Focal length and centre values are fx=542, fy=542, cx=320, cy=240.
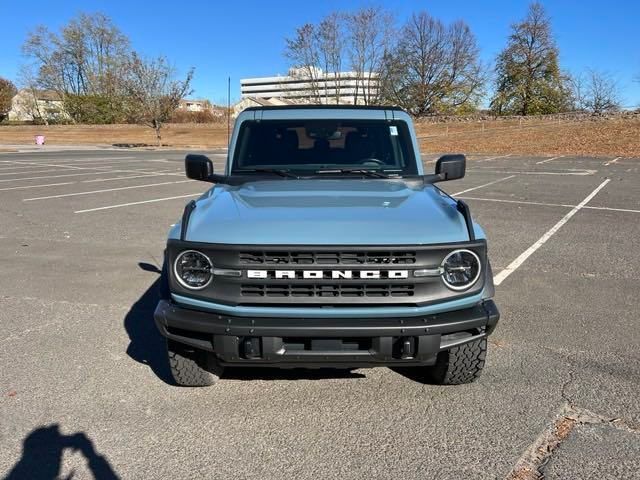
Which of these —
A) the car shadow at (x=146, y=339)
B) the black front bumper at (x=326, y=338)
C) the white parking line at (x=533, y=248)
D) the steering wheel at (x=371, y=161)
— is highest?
the steering wheel at (x=371, y=161)

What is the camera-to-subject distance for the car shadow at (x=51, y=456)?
253 cm

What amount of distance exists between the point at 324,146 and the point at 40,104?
79.6 meters

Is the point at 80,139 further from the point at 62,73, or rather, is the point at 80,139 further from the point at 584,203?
the point at 584,203

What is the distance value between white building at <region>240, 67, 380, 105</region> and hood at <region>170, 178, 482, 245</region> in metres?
50.1

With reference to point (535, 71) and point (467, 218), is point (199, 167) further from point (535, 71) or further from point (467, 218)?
point (535, 71)

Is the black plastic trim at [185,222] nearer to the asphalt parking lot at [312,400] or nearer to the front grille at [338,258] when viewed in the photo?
the front grille at [338,258]

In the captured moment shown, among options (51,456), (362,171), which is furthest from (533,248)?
(51,456)

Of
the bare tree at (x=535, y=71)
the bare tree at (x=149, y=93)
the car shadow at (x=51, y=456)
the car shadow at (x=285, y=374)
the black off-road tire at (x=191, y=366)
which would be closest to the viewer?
the car shadow at (x=51, y=456)

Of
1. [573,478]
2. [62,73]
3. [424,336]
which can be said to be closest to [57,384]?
[424,336]

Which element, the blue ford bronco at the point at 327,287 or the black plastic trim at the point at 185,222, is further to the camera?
the black plastic trim at the point at 185,222

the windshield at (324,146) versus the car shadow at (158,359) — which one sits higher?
the windshield at (324,146)

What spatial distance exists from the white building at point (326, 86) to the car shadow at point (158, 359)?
1933 inches

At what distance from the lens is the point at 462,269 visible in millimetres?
2887

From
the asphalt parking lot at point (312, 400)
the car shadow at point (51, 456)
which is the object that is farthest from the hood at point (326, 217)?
the car shadow at point (51, 456)
